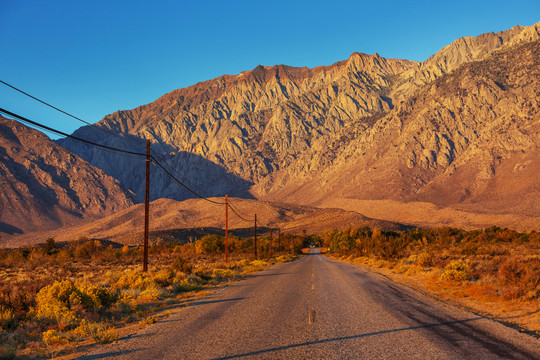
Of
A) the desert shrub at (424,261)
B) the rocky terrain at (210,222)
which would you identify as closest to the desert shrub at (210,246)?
the rocky terrain at (210,222)

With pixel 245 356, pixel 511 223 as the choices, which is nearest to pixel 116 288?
pixel 245 356

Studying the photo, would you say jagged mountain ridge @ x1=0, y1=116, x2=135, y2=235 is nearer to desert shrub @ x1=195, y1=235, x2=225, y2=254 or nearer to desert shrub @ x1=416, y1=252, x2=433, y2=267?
desert shrub @ x1=195, y1=235, x2=225, y2=254

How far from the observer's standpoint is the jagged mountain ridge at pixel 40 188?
14725cm

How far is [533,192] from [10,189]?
182 meters

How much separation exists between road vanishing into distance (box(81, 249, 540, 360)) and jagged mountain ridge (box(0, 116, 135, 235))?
5876 inches

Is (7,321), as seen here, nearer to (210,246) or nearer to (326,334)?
(326,334)

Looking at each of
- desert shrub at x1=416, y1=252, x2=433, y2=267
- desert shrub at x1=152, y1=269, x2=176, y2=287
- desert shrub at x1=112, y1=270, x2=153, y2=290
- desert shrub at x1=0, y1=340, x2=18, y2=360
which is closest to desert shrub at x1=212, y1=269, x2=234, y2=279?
desert shrub at x1=152, y1=269, x2=176, y2=287

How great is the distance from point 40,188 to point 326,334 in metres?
186

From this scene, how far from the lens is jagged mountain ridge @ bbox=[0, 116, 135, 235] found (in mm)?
147250

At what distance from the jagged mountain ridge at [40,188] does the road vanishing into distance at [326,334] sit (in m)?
149

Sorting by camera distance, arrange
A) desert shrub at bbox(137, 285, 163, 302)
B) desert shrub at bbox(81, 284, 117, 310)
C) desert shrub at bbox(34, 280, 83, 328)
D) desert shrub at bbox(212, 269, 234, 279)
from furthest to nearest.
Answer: desert shrub at bbox(212, 269, 234, 279) → desert shrub at bbox(137, 285, 163, 302) → desert shrub at bbox(81, 284, 117, 310) → desert shrub at bbox(34, 280, 83, 328)

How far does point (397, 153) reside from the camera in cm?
17775

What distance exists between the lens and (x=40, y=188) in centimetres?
16675

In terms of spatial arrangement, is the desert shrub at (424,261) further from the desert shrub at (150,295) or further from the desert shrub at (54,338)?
the desert shrub at (54,338)
